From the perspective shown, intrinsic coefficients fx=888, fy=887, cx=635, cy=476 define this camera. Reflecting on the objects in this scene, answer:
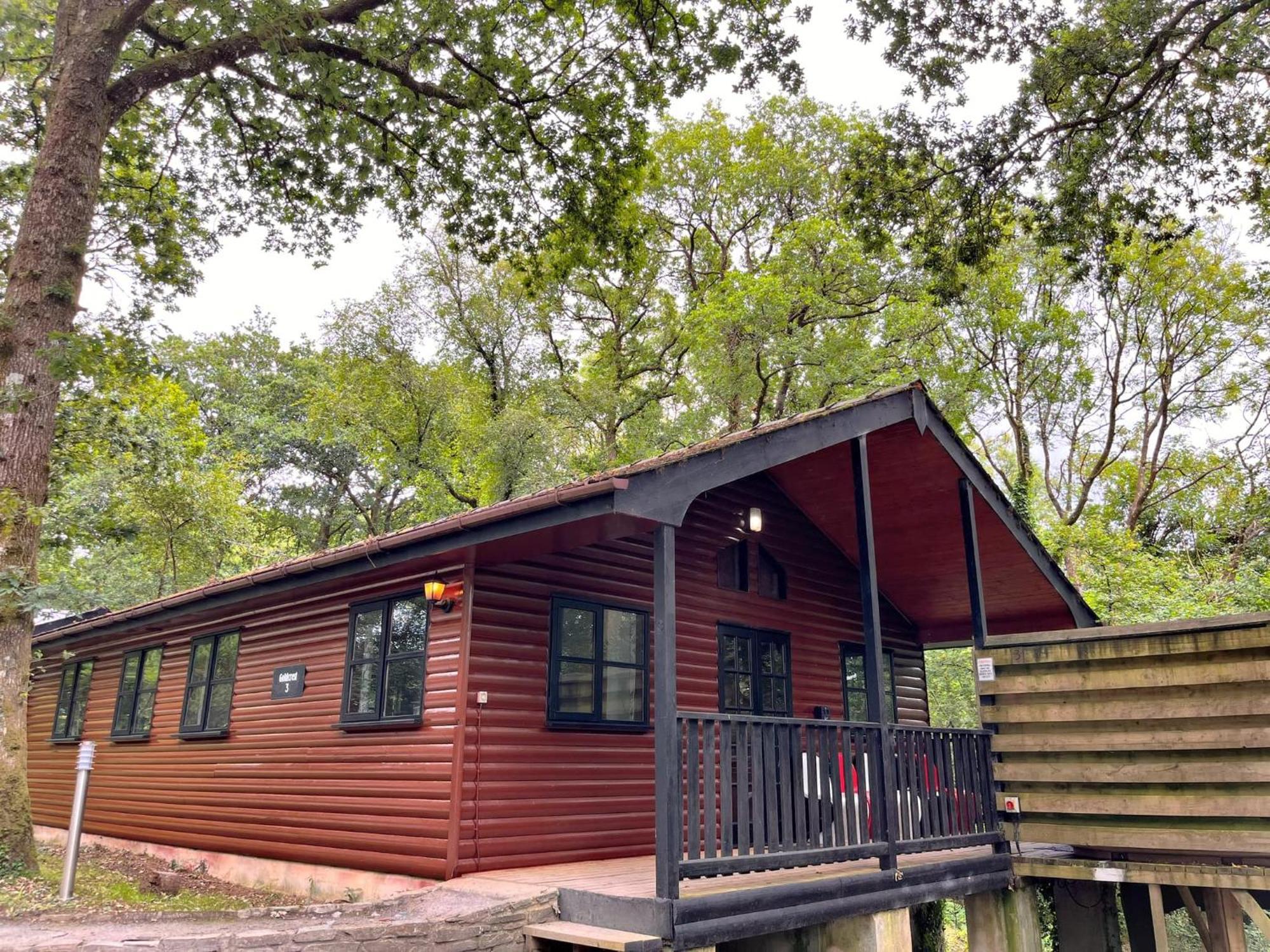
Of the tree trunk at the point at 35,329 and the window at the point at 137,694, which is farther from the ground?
the tree trunk at the point at 35,329

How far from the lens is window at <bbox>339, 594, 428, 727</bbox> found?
7344mm

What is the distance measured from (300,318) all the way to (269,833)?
27.5 metres

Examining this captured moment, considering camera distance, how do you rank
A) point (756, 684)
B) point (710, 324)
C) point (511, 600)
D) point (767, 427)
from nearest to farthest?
point (767, 427), point (511, 600), point (756, 684), point (710, 324)

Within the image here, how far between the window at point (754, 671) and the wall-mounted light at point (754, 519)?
1080 mm

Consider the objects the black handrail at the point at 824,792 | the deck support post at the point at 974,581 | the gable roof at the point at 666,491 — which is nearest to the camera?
the black handrail at the point at 824,792

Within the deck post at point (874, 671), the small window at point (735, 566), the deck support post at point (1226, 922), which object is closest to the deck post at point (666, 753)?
the deck post at point (874, 671)

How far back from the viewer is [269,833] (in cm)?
867

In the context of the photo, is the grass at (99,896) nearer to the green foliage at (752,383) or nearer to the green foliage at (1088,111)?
the green foliage at (1088,111)

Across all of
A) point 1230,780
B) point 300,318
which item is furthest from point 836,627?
point 300,318

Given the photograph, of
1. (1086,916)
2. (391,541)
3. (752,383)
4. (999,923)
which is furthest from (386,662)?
(752,383)

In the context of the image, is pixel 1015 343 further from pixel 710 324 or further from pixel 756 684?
pixel 756 684

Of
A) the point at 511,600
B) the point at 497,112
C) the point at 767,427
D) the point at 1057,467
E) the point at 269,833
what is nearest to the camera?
the point at 767,427

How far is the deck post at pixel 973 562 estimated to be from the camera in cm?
820

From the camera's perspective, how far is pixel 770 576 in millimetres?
10078
